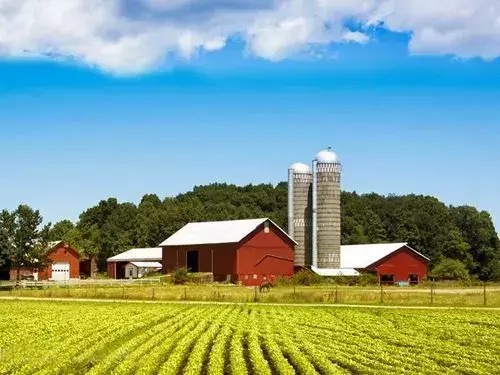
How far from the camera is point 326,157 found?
95000mm

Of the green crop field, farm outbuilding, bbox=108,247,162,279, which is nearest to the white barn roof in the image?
farm outbuilding, bbox=108,247,162,279

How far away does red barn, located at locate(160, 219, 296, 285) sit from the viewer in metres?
87.1

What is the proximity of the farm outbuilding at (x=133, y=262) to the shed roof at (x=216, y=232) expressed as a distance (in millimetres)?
14466

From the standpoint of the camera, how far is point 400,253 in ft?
299

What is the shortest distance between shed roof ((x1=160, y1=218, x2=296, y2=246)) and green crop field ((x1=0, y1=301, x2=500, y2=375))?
44.7 metres

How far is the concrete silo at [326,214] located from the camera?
9219 centimetres

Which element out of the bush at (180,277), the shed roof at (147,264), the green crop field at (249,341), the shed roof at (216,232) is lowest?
the green crop field at (249,341)

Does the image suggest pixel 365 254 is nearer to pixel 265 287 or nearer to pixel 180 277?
pixel 180 277

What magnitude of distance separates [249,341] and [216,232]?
214 feet

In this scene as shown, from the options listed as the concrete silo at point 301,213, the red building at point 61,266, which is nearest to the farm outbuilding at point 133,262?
the red building at point 61,266

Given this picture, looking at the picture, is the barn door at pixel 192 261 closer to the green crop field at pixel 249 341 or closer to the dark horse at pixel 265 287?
the dark horse at pixel 265 287

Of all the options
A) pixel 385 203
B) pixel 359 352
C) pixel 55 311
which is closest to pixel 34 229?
pixel 55 311

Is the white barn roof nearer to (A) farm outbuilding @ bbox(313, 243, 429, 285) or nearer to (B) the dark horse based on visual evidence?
(A) farm outbuilding @ bbox(313, 243, 429, 285)

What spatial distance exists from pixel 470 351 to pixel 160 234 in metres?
116
